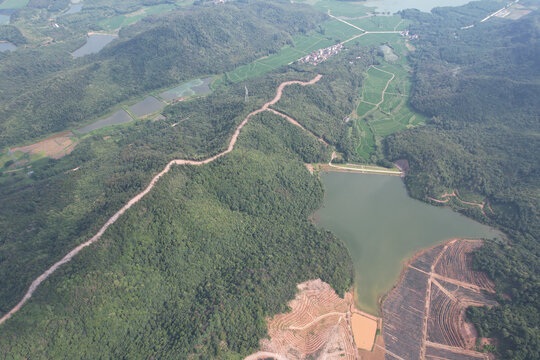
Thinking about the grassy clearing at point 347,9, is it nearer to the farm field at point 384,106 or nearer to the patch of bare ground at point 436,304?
the farm field at point 384,106

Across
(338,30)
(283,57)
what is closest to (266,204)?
(283,57)

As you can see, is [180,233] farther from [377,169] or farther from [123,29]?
[123,29]

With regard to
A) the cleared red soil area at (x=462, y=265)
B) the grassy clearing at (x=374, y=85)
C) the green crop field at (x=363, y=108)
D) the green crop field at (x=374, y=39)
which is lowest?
the cleared red soil area at (x=462, y=265)

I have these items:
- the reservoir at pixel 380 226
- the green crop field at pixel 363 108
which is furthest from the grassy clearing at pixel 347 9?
the reservoir at pixel 380 226

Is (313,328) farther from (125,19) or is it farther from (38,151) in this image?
(125,19)

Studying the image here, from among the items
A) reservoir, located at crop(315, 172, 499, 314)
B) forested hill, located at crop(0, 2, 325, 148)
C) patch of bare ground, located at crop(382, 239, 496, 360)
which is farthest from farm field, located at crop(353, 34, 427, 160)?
forested hill, located at crop(0, 2, 325, 148)

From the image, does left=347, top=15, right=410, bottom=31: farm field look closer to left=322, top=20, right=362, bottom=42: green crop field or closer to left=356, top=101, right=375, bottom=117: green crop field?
left=322, top=20, right=362, bottom=42: green crop field
